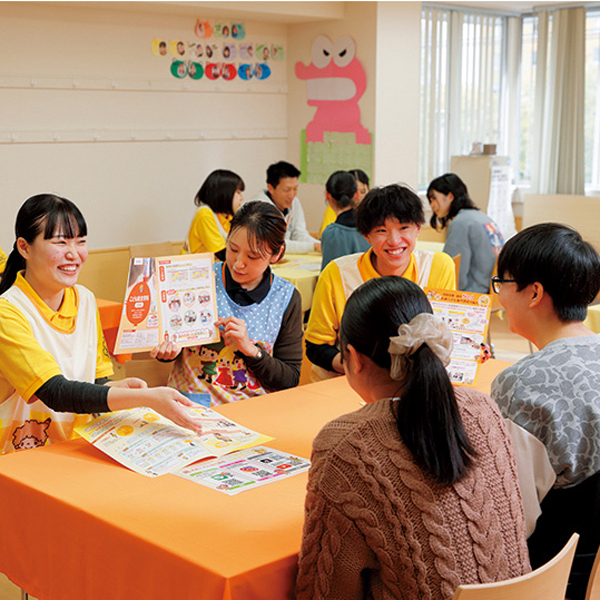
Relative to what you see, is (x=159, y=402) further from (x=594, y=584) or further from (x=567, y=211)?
(x=567, y=211)

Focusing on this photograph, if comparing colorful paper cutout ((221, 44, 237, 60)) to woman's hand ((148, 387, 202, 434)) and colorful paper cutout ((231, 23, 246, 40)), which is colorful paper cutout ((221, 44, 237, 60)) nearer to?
colorful paper cutout ((231, 23, 246, 40))

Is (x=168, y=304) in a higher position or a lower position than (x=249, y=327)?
higher

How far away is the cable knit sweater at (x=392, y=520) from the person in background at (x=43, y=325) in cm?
87

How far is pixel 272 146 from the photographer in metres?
7.10

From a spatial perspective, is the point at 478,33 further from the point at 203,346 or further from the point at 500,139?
the point at 203,346

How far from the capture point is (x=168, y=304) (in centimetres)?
243

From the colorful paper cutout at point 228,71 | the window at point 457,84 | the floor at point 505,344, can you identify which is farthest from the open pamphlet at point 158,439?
the window at point 457,84

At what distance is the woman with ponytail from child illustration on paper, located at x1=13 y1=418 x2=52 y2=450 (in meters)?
1.13

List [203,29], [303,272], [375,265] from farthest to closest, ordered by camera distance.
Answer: [203,29]
[303,272]
[375,265]

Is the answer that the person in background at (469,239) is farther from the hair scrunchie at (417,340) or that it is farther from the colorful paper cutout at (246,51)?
the hair scrunchie at (417,340)

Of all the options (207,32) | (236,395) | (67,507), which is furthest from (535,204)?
(67,507)

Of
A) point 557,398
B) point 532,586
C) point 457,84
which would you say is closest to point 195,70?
point 457,84

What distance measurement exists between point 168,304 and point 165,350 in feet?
0.47

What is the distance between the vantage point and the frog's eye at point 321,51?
6730mm
